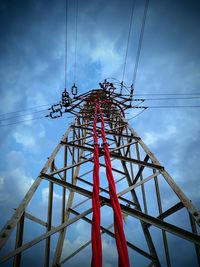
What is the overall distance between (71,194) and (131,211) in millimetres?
2577

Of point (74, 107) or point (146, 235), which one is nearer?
point (146, 235)

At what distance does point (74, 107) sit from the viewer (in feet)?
20.3

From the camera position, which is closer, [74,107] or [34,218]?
[34,218]

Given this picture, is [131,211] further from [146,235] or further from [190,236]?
[146,235]

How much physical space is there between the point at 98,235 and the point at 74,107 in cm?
507

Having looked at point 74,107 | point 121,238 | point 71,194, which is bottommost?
point 121,238

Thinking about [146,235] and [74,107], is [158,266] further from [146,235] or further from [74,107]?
[74,107]

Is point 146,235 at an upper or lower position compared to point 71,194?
lower

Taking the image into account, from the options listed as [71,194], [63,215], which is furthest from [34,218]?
[71,194]

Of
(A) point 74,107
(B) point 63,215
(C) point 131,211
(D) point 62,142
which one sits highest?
(A) point 74,107

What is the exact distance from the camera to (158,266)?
309cm

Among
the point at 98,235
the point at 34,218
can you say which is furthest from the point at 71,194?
the point at 98,235

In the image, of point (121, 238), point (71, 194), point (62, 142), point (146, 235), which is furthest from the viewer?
point (71, 194)

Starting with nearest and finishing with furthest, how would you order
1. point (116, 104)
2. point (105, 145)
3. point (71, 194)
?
point (105, 145)
point (71, 194)
point (116, 104)
